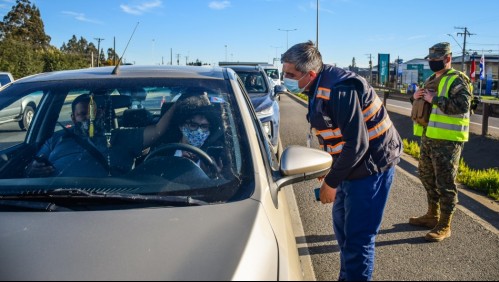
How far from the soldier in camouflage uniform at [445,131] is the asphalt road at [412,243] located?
218 mm

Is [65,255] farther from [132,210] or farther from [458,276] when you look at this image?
[458,276]

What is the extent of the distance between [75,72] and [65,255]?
5.86 ft

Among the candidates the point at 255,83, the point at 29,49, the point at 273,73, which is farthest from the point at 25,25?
the point at 255,83

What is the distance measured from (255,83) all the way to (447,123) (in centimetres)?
596

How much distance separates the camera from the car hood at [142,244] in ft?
5.02

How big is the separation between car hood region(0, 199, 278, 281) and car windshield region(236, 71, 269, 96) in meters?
7.55

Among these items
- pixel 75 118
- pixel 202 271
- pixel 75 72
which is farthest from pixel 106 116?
pixel 202 271

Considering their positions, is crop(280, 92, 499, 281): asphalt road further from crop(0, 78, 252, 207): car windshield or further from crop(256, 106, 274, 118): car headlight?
crop(256, 106, 274, 118): car headlight

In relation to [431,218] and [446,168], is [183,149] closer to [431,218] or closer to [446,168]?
[446,168]

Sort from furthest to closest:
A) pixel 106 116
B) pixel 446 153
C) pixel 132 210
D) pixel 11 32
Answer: pixel 11 32
pixel 446 153
pixel 106 116
pixel 132 210

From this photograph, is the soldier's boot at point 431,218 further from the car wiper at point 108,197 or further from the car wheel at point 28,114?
the car wheel at point 28,114

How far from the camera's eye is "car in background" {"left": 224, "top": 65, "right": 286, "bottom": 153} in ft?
25.6

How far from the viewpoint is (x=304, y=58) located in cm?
282

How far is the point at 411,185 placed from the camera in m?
6.25
